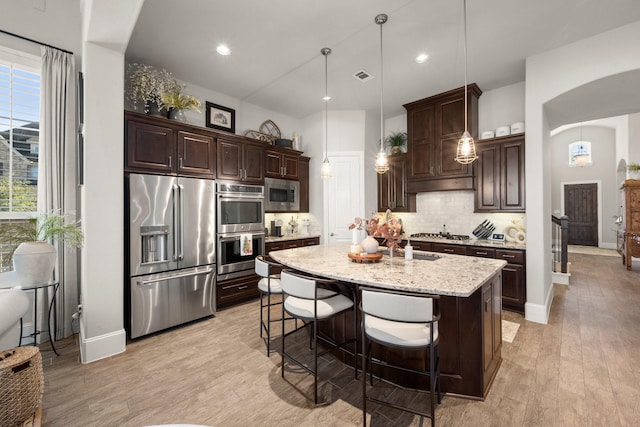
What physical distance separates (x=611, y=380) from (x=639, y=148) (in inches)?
312

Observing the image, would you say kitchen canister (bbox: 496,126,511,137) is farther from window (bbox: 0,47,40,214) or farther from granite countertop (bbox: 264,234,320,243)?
window (bbox: 0,47,40,214)

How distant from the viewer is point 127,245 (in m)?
2.94

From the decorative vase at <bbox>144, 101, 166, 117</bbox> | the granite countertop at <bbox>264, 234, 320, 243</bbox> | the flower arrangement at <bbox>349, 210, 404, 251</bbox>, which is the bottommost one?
the granite countertop at <bbox>264, 234, 320, 243</bbox>

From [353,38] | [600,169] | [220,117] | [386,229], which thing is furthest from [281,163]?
[600,169]

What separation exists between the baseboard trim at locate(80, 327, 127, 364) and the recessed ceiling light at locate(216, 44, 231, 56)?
3314mm

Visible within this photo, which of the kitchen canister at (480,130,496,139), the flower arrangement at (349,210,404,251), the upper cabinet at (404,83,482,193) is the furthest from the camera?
the upper cabinet at (404,83,482,193)

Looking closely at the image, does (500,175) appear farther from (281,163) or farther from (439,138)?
(281,163)

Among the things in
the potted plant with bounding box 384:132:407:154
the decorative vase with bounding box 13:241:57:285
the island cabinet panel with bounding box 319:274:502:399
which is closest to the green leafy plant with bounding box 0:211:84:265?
the decorative vase with bounding box 13:241:57:285

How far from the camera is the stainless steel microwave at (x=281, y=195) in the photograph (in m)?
4.71

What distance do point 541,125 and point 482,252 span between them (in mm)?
1801

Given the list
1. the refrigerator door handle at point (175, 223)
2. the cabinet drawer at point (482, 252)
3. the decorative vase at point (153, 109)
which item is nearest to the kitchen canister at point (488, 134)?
the cabinet drawer at point (482, 252)

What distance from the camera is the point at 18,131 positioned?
2.80 metres

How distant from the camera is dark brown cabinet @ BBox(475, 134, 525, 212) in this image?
12.7 ft

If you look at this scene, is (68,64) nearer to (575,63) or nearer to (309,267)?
(309,267)
